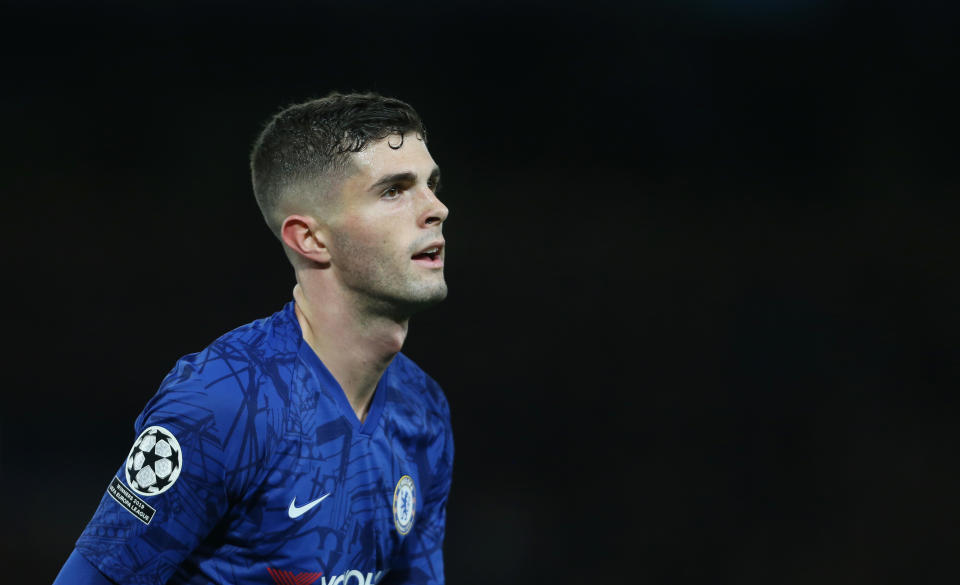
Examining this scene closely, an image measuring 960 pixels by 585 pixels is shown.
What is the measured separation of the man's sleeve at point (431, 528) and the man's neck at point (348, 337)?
295 millimetres

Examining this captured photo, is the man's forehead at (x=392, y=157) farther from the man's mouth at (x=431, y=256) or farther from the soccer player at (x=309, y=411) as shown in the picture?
the man's mouth at (x=431, y=256)

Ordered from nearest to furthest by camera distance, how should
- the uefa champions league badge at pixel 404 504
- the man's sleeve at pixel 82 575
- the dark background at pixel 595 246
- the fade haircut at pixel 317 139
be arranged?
the man's sleeve at pixel 82 575 < the fade haircut at pixel 317 139 < the uefa champions league badge at pixel 404 504 < the dark background at pixel 595 246

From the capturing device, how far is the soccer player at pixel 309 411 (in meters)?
1.60

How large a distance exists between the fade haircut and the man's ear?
43 mm

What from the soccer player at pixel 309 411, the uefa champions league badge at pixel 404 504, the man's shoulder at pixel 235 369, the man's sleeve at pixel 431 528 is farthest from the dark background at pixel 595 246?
the man's shoulder at pixel 235 369

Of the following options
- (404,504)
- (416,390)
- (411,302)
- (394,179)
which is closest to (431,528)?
(404,504)

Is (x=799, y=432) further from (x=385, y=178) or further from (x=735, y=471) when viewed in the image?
(x=385, y=178)

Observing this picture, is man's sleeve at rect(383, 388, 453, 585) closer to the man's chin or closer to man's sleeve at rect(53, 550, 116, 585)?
the man's chin

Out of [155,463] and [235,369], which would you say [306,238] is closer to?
[235,369]

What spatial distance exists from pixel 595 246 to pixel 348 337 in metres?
2.96

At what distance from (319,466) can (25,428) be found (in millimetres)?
3074

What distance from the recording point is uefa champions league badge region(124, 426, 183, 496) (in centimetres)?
→ 159

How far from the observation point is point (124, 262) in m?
4.59

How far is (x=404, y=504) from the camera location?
1961 mm
